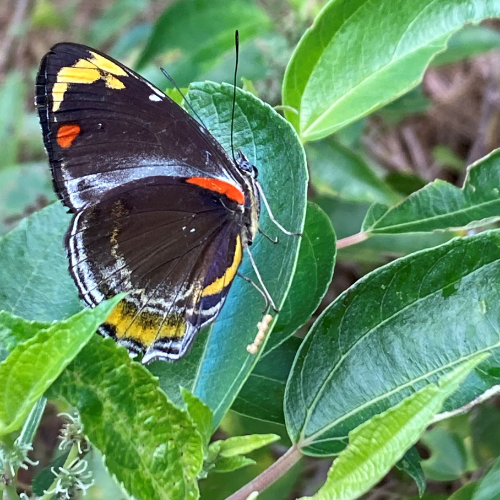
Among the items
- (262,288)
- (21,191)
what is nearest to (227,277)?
(262,288)

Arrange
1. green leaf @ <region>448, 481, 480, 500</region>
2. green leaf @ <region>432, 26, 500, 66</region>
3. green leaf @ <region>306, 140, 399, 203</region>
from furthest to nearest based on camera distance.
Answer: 1. green leaf @ <region>432, 26, 500, 66</region>
2. green leaf @ <region>306, 140, 399, 203</region>
3. green leaf @ <region>448, 481, 480, 500</region>

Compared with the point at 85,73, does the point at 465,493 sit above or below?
below

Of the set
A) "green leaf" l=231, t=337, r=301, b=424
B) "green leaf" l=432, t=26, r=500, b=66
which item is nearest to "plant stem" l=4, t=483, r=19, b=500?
"green leaf" l=231, t=337, r=301, b=424

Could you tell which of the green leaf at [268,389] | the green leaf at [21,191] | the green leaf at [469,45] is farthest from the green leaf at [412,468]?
the green leaf at [21,191]

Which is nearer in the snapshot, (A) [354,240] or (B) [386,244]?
(A) [354,240]

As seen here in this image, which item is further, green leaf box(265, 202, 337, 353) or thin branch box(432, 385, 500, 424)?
green leaf box(265, 202, 337, 353)

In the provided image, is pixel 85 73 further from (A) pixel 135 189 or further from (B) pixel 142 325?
(B) pixel 142 325

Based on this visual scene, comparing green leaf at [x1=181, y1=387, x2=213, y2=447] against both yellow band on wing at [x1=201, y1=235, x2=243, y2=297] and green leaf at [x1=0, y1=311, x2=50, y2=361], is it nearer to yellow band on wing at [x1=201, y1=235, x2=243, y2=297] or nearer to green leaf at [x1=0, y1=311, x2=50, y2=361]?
green leaf at [x1=0, y1=311, x2=50, y2=361]
